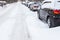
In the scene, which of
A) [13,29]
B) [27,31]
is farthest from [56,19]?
[13,29]

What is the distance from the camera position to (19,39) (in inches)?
294

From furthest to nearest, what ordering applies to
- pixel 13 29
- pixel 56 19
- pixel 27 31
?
pixel 13 29
pixel 27 31
pixel 56 19

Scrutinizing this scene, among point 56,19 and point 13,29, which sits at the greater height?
point 56,19

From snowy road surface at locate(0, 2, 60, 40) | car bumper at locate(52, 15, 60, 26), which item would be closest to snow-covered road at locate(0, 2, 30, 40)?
snowy road surface at locate(0, 2, 60, 40)

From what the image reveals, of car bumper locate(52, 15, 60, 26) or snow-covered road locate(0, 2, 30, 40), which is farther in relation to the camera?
car bumper locate(52, 15, 60, 26)

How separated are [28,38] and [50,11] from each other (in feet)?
8.35

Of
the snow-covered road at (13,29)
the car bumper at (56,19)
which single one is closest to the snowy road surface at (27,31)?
the snow-covered road at (13,29)

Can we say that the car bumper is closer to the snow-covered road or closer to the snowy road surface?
the snowy road surface

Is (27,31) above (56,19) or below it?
below

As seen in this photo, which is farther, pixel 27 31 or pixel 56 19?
pixel 27 31

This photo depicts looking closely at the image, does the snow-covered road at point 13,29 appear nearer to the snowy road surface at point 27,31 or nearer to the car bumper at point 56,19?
the snowy road surface at point 27,31

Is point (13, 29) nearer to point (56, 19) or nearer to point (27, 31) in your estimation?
point (27, 31)

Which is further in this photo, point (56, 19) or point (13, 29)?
point (13, 29)

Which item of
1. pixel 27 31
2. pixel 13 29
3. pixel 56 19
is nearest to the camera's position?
pixel 56 19
